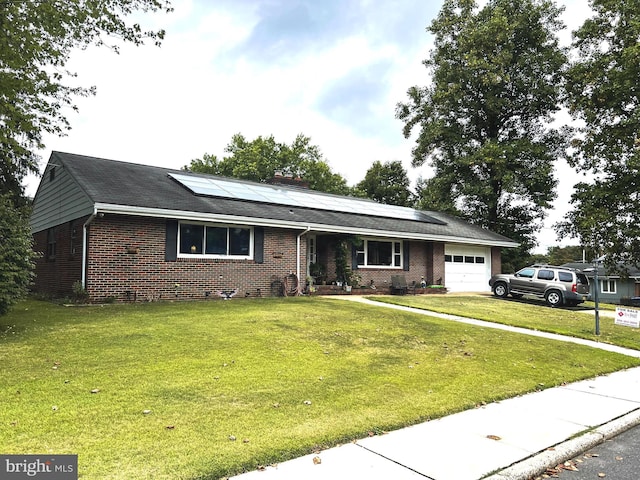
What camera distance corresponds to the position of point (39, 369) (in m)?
5.59

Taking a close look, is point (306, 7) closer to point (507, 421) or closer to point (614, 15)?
point (507, 421)

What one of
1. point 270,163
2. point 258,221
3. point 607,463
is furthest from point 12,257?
point 270,163

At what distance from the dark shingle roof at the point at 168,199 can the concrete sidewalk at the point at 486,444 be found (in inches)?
407

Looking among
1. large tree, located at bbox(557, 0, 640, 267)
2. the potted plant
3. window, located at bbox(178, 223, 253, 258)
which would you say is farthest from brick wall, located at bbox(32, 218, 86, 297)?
large tree, located at bbox(557, 0, 640, 267)

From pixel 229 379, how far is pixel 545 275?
57.3ft

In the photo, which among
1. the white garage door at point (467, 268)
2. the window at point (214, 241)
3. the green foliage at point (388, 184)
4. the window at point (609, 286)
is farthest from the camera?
the green foliage at point (388, 184)

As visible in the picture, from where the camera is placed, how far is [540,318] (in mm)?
13789

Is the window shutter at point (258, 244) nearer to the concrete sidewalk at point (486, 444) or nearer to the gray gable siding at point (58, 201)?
the gray gable siding at point (58, 201)

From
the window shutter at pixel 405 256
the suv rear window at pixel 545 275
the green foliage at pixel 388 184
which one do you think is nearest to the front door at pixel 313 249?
the window shutter at pixel 405 256

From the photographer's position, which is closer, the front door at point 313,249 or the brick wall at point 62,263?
the brick wall at point 62,263

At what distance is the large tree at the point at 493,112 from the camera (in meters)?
30.3

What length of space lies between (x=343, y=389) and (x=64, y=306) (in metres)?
9.10

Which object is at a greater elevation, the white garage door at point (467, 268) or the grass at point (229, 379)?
the white garage door at point (467, 268)

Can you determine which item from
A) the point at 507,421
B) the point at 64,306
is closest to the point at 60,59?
the point at 64,306
